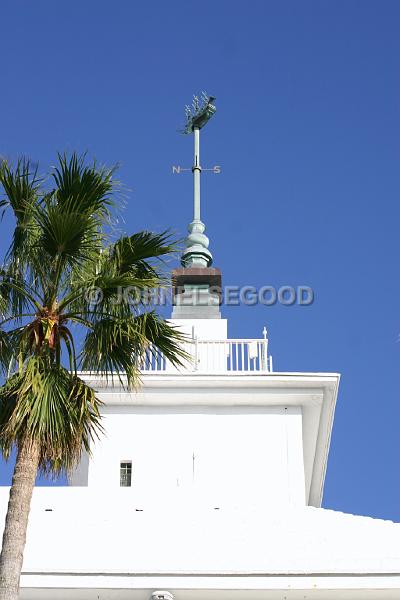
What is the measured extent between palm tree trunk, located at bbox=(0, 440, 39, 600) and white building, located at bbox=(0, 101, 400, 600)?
3528mm

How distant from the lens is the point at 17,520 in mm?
9359

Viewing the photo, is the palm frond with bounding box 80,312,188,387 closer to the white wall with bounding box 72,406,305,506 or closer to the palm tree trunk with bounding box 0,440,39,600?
the palm tree trunk with bounding box 0,440,39,600

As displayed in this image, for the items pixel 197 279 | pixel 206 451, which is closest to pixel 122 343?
pixel 206 451

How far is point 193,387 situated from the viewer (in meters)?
19.4

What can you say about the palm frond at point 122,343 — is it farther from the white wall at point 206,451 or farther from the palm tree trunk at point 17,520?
the white wall at point 206,451

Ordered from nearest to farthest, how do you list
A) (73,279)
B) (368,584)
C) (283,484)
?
(73,279), (368,584), (283,484)

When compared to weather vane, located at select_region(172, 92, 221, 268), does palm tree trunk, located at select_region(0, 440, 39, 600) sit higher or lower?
lower

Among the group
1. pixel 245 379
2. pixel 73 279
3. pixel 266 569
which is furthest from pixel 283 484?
pixel 73 279

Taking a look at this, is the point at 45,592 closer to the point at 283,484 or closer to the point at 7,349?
the point at 7,349

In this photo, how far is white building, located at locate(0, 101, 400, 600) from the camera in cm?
1263

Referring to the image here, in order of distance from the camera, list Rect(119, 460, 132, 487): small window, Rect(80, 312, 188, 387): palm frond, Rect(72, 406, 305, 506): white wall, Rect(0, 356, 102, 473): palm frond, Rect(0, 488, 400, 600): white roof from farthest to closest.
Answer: Rect(119, 460, 132, 487): small window → Rect(72, 406, 305, 506): white wall → Rect(0, 488, 400, 600): white roof → Rect(80, 312, 188, 387): palm frond → Rect(0, 356, 102, 473): palm frond

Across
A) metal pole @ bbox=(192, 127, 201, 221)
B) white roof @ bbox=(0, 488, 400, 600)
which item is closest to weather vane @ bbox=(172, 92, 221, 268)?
metal pole @ bbox=(192, 127, 201, 221)

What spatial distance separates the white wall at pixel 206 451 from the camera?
62.2ft

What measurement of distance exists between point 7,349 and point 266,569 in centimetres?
462
